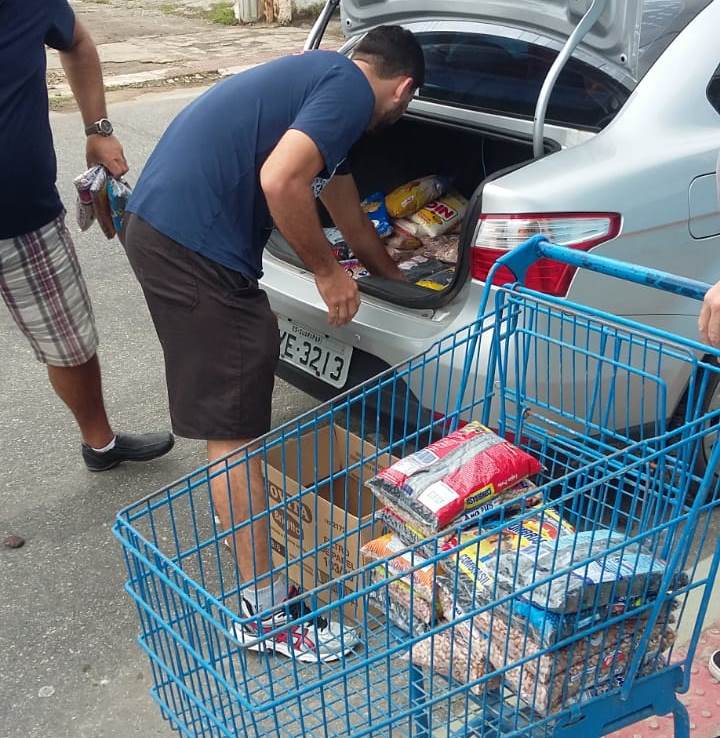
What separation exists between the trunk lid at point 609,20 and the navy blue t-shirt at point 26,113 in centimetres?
132

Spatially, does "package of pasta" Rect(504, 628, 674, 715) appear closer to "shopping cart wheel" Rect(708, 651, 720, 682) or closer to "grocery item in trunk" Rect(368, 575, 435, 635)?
"grocery item in trunk" Rect(368, 575, 435, 635)

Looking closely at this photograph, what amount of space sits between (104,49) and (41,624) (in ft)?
39.8

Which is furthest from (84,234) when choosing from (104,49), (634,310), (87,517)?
(104,49)

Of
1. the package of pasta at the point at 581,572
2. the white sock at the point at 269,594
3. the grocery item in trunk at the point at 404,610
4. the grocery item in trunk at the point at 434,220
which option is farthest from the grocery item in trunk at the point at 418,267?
the package of pasta at the point at 581,572

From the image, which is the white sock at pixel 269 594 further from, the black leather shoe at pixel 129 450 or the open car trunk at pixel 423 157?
the open car trunk at pixel 423 157

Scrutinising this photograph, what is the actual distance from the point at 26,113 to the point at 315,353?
1.20m

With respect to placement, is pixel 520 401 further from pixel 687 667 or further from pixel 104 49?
pixel 104 49

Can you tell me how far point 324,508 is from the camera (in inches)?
104

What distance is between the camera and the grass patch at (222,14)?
15.8 m

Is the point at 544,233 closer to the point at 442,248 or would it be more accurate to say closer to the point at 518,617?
the point at 442,248

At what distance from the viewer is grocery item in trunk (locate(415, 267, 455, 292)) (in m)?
3.46

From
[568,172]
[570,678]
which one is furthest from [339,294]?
[570,678]

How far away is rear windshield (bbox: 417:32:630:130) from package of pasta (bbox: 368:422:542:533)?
146cm

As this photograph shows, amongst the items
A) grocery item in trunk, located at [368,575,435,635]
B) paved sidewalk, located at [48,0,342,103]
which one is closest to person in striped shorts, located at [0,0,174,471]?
grocery item in trunk, located at [368,575,435,635]
